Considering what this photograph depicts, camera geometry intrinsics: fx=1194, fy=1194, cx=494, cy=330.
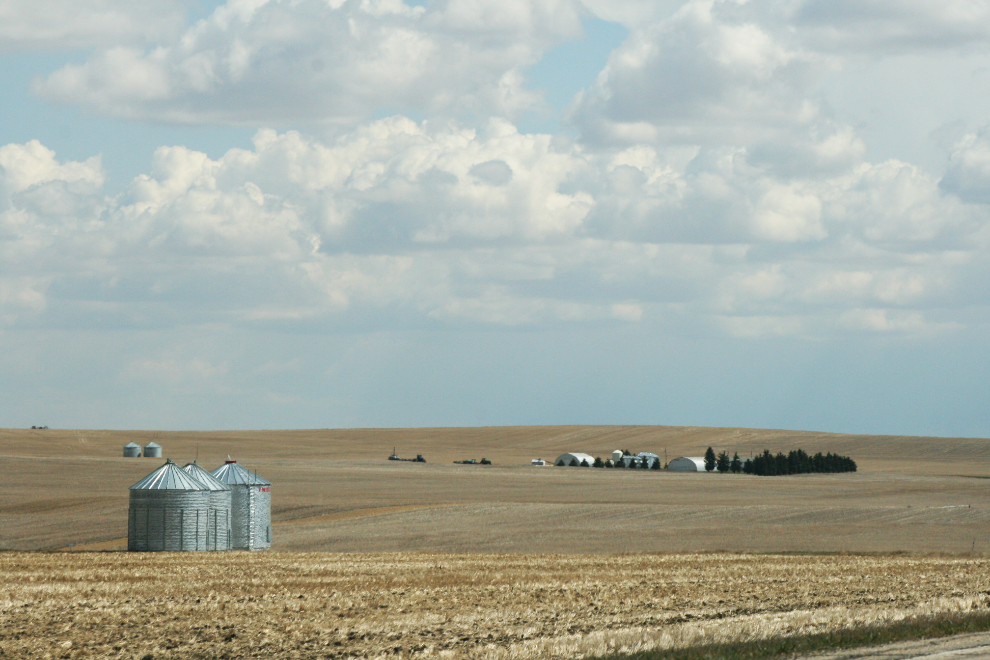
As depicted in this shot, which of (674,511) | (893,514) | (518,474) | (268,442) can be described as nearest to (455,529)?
(674,511)

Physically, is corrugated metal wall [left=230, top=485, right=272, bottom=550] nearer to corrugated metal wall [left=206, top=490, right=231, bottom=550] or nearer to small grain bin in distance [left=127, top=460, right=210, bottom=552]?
corrugated metal wall [left=206, top=490, right=231, bottom=550]

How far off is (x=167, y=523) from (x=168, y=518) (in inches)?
8.2

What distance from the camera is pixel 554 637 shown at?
20.5 meters

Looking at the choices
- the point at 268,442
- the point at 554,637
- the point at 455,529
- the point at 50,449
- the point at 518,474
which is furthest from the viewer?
the point at 268,442

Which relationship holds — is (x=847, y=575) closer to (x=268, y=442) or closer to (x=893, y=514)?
(x=893, y=514)

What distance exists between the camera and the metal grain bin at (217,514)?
5053 centimetres

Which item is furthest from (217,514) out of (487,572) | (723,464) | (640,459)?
(640,459)

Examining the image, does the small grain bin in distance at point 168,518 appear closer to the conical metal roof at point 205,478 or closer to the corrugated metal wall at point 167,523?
the corrugated metal wall at point 167,523

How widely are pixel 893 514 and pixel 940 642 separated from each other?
48.2 meters

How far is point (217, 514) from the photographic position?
167ft

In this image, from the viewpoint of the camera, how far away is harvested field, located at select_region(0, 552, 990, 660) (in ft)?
66.9

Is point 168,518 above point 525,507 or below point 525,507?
above

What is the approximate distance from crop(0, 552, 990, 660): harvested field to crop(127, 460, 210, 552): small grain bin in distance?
10784 millimetres

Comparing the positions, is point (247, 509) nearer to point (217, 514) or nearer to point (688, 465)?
point (217, 514)
